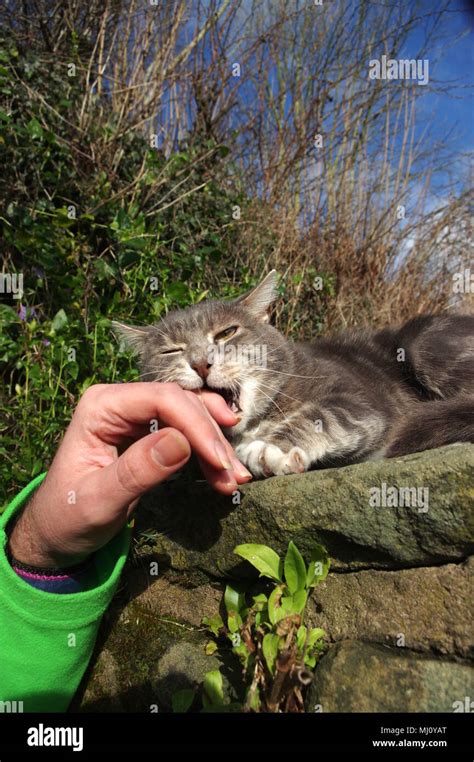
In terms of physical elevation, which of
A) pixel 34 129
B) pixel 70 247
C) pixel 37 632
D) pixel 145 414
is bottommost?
pixel 37 632

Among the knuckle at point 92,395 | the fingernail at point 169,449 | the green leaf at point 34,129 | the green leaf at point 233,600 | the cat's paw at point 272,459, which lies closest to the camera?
the fingernail at point 169,449

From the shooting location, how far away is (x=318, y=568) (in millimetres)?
1696

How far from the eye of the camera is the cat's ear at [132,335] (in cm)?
276

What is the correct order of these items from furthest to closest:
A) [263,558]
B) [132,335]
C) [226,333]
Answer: [132,335]
[226,333]
[263,558]

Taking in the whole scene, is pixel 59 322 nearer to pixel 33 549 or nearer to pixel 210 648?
pixel 33 549

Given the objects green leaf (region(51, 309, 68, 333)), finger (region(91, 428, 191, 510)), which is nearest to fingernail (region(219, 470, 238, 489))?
finger (region(91, 428, 191, 510))

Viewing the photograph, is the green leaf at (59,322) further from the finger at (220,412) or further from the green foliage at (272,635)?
the green foliage at (272,635)

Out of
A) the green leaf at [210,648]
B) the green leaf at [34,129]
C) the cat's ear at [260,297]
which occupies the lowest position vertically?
the green leaf at [210,648]

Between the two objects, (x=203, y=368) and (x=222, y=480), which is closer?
(x=222, y=480)

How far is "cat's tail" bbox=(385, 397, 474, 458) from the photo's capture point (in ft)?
6.99

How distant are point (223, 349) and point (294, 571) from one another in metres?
1.08

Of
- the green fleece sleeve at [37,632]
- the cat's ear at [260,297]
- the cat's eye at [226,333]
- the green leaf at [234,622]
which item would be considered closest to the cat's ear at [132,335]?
the cat's eye at [226,333]

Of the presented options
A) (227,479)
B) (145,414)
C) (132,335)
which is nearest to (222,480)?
(227,479)

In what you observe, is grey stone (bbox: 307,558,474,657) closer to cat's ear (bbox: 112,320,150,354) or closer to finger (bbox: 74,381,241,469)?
finger (bbox: 74,381,241,469)
